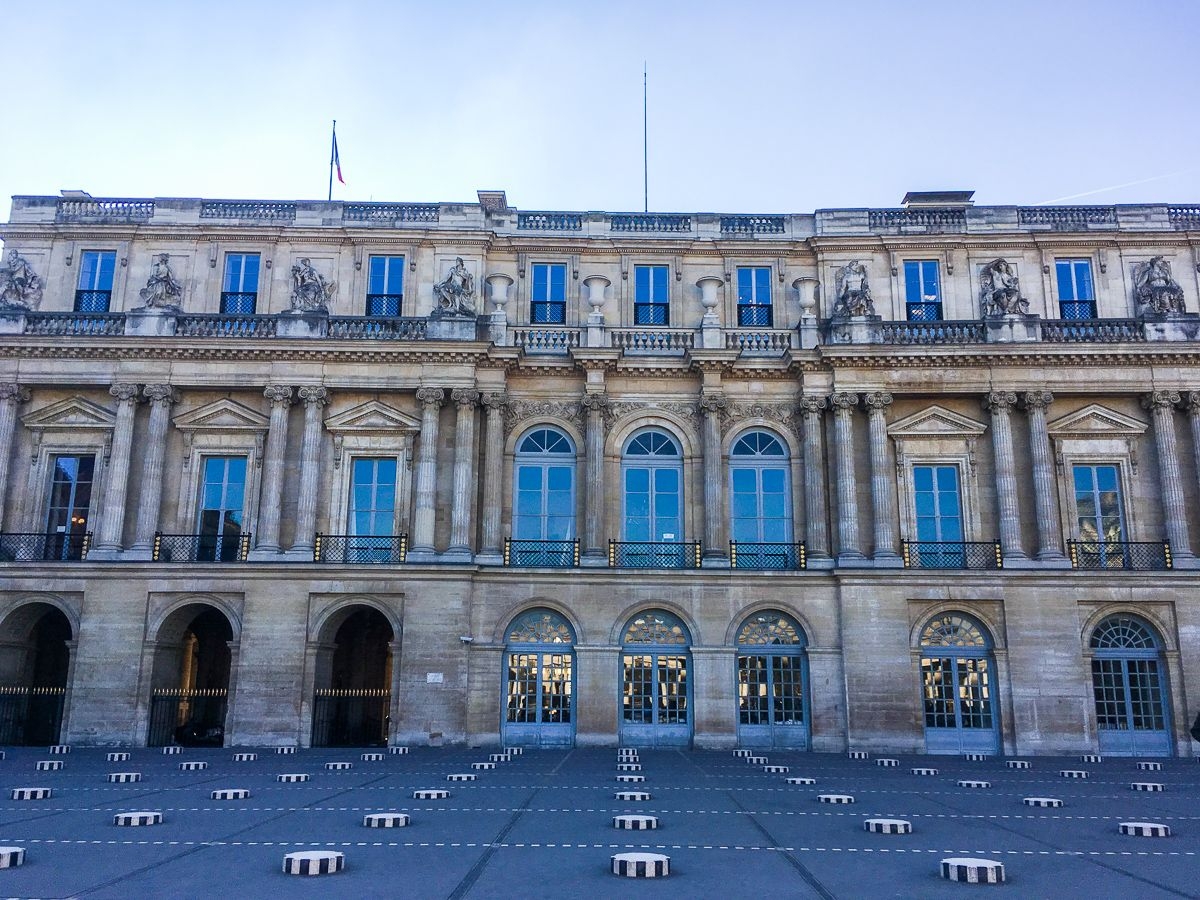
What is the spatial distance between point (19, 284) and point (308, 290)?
950 centimetres

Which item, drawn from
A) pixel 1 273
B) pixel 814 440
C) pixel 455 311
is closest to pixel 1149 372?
pixel 814 440

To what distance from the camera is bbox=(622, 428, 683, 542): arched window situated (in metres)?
31.6

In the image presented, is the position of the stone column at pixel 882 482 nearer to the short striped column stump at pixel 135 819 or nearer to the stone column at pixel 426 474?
the stone column at pixel 426 474

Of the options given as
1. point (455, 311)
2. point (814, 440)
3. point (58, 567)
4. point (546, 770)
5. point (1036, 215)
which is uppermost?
point (1036, 215)

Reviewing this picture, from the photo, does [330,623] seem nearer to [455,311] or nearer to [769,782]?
[455,311]

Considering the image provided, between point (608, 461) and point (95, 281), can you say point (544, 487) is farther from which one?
point (95, 281)

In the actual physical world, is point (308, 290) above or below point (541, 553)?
above

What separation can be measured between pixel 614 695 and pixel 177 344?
57.0ft

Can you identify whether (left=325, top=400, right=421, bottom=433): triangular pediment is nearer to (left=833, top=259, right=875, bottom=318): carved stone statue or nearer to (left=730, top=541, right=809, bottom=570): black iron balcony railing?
(left=730, top=541, right=809, bottom=570): black iron balcony railing

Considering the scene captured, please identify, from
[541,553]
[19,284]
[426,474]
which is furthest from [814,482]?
[19,284]

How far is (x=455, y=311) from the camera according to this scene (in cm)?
3161

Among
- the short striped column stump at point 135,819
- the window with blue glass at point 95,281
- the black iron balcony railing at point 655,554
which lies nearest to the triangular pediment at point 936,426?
the black iron balcony railing at point 655,554

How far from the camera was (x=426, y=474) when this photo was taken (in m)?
30.4

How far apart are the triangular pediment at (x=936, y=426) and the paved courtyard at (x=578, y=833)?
11.6m
